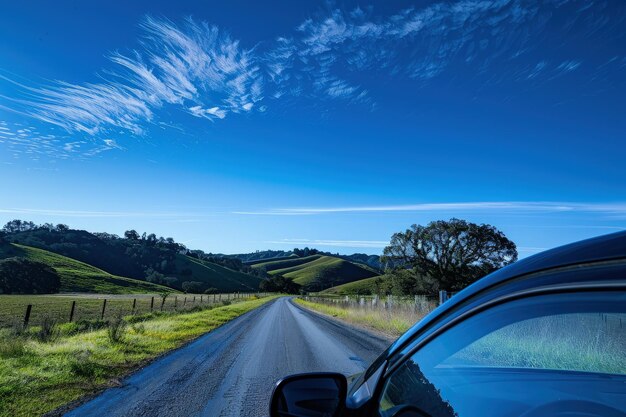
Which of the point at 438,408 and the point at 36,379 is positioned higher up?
the point at 438,408

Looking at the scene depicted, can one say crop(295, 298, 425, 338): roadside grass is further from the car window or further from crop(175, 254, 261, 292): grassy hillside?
crop(175, 254, 261, 292): grassy hillside

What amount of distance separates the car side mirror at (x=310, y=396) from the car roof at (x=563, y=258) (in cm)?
61

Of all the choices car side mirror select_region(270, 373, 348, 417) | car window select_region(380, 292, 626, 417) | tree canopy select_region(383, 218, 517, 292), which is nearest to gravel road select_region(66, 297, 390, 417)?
car side mirror select_region(270, 373, 348, 417)

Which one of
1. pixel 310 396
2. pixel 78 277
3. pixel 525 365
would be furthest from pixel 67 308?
pixel 78 277

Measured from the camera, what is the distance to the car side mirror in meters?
1.65

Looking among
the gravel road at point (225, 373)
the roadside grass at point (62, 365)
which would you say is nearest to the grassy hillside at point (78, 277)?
the roadside grass at point (62, 365)

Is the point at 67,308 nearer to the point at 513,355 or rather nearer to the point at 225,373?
the point at 225,373

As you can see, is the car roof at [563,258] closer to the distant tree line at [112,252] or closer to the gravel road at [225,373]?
the gravel road at [225,373]

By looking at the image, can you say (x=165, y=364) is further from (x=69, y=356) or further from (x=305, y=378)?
(x=305, y=378)

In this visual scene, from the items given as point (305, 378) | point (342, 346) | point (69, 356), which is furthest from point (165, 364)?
point (305, 378)

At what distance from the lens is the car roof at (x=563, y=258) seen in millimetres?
986

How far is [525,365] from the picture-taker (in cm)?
193

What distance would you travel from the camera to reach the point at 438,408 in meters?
1.50

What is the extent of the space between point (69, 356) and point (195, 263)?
147354 mm
